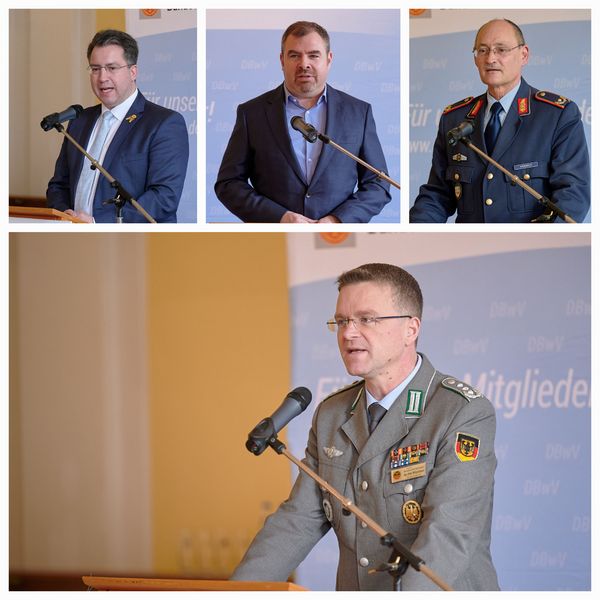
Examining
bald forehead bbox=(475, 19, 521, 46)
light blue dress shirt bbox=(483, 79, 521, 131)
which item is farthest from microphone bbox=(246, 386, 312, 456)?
bald forehead bbox=(475, 19, 521, 46)

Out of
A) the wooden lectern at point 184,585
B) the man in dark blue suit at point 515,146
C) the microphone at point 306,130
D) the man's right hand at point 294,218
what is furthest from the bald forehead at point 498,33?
the wooden lectern at point 184,585

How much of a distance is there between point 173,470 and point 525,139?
315cm

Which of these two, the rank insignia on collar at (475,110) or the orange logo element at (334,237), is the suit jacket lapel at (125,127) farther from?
the orange logo element at (334,237)

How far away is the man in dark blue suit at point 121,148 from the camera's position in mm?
3963

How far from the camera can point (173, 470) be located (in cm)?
607

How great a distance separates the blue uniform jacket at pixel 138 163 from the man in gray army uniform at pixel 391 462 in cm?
92

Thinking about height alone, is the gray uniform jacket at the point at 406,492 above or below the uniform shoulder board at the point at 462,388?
below

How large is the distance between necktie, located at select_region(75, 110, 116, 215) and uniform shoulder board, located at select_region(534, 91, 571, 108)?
154cm

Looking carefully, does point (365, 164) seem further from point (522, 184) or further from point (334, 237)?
point (334, 237)

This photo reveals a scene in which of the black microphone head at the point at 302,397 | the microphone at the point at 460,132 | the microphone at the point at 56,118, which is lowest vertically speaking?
the black microphone head at the point at 302,397

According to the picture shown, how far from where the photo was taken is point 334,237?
18.4 feet

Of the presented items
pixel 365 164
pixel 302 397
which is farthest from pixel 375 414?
pixel 365 164
